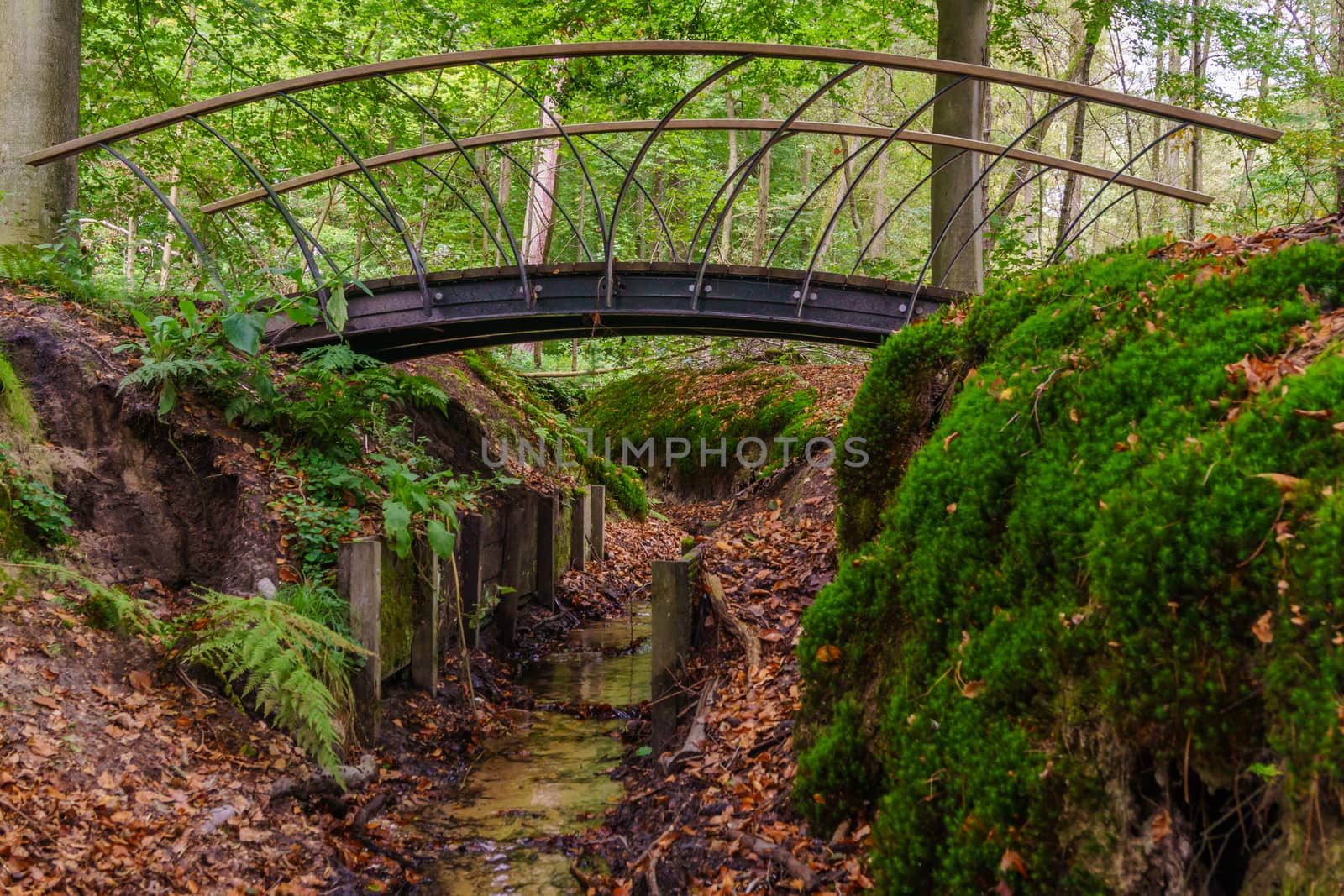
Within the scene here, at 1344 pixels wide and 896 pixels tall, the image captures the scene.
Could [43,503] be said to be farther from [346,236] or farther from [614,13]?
[346,236]

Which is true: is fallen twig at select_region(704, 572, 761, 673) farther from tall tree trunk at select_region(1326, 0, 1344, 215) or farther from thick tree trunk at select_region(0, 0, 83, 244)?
tall tree trunk at select_region(1326, 0, 1344, 215)

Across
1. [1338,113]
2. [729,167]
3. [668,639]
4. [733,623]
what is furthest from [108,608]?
[729,167]

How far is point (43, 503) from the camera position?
510 centimetres

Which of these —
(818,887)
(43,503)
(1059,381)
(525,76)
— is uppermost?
(525,76)

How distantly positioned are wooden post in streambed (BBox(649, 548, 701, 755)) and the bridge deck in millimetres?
2675

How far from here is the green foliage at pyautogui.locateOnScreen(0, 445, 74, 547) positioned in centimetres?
497

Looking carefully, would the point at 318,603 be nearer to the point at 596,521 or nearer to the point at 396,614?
the point at 396,614

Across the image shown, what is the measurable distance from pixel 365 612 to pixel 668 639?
1.88 m

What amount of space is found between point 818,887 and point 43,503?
477 centimetres

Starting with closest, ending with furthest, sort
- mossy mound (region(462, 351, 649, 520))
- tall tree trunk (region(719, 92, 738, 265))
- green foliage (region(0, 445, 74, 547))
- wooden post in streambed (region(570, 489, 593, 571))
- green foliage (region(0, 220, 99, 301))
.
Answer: green foliage (region(0, 445, 74, 547)), green foliage (region(0, 220, 99, 301)), wooden post in streambed (region(570, 489, 593, 571)), mossy mound (region(462, 351, 649, 520)), tall tree trunk (region(719, 92, 738, 265))

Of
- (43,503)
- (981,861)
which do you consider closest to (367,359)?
(43,503)

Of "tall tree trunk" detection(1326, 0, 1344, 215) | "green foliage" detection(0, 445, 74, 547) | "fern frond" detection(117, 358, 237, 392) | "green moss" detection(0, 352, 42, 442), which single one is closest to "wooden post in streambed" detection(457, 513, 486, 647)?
"fern frond" detection(117, 358, 237, 392)

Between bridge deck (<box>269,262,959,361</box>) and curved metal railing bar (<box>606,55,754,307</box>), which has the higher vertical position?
curved metal railing bar (<box>606,55,754,307</box>)

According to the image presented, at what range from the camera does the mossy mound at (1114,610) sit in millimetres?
1906
